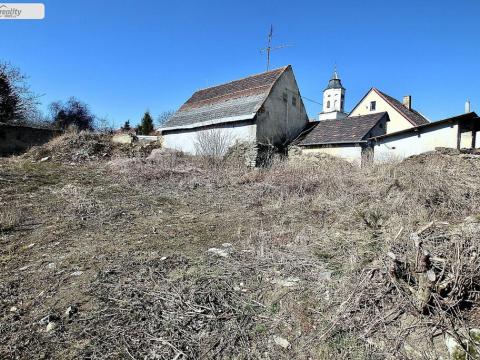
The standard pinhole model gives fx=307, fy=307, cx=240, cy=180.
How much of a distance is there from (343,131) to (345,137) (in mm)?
756

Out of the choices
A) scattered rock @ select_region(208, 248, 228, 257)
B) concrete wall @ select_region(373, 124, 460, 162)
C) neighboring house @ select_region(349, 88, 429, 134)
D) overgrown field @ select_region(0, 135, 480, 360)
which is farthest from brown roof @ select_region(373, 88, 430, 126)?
scattered rock @ select_region(208, 248, 228, 257)

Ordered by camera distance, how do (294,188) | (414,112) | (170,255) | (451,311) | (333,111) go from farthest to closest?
(333,111) → (414,112) → (294,188) → (170,255) → (451,311)

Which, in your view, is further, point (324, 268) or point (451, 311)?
point (324, 268)

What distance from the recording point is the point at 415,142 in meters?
12.9

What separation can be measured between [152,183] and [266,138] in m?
6.58

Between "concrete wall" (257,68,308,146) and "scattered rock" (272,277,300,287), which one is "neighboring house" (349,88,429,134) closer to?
"concrete wall" (257,68,308,146)

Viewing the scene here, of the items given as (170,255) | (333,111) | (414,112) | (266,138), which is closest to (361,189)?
(170,255)

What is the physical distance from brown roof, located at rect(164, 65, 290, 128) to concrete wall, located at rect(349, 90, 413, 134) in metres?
12.8

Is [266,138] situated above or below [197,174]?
above

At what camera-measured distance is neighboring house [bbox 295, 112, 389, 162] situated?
1382cm

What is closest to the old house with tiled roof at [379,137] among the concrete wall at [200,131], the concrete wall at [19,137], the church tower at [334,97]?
the concrete wall at [200,131]

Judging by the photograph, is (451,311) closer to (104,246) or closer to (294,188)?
(104,246)

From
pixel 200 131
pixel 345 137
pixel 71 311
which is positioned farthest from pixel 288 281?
pixel 200 131

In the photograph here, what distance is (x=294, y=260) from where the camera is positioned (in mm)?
3898
